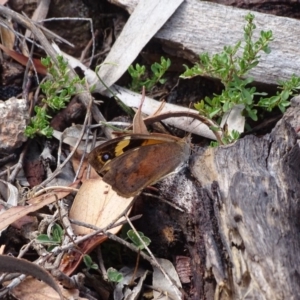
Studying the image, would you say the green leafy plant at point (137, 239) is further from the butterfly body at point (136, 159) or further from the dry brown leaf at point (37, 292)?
the dry brown leaf at point (37, 292)

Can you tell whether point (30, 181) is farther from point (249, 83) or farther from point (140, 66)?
point (249, 83)

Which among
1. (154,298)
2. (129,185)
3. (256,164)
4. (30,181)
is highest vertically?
(256,164)

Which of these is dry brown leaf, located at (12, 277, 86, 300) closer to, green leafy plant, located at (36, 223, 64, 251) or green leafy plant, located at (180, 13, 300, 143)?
green leafy plant, located at (36, 223, 64, 251)

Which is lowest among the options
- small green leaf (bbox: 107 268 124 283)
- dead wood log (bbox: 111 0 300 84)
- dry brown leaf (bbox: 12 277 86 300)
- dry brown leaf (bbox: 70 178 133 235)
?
dry brown leaf (bbox: 12 277 86 300)

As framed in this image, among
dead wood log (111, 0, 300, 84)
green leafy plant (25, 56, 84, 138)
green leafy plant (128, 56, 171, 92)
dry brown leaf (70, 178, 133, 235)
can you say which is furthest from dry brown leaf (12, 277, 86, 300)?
dead wood log (111, 0, 300, 84)

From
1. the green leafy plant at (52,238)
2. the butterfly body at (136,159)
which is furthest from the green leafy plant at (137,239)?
the green leafy plant at (52,238)

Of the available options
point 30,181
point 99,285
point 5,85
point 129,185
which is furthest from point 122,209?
point 5,85
